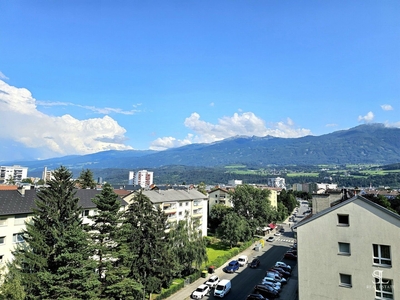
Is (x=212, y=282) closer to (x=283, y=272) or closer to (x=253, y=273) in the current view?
(x=253, y=273)

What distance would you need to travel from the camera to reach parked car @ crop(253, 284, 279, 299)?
110 feet

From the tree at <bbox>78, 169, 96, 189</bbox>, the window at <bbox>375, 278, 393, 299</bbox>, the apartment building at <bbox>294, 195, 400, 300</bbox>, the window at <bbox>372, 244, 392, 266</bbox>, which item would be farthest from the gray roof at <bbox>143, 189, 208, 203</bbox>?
the window at <bbox>375, 278, 393, 299</bbox>

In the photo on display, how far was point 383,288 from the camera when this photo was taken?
1853 centimetres

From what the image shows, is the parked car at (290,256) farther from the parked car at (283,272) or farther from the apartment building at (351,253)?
the apartment building at (351,253)

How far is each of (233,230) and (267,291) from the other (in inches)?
976

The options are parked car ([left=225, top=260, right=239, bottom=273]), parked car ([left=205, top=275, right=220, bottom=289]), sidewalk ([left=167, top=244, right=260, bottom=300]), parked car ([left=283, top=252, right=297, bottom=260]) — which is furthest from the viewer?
parked car ([left=283, top=252, right=297, bottom=260])

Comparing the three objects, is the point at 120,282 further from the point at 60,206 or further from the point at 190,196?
the point at 190,196

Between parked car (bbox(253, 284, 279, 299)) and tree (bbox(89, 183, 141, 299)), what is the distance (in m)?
15.3

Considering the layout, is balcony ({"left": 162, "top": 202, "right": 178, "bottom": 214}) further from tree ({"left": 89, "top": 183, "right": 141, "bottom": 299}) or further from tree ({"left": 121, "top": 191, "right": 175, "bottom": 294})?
tree ({"left": 89, "top": 183, "right": 141, "bottom": 299})

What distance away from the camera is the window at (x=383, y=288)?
60.1 feet

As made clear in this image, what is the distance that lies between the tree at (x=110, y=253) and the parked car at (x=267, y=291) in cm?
1531

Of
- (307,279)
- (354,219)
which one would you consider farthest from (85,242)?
(354,219)

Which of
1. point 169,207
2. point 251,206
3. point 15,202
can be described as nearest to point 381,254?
point 15,202

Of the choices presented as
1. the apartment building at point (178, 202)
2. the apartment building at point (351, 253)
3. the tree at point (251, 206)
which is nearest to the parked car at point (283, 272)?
the apartment building at point (178, 202)
